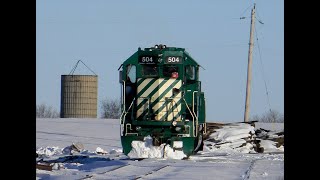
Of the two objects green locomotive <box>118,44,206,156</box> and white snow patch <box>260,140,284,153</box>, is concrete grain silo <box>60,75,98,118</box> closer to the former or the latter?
white snow patch <box>260,140,284,153</box>

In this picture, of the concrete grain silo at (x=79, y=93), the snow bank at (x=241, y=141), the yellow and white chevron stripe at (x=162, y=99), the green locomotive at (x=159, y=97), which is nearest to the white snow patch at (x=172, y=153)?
the green locomotive at (x=159, y=97)

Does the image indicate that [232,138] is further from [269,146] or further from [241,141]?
[269,146]

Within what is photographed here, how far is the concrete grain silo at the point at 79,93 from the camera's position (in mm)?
50719

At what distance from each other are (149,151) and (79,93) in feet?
108

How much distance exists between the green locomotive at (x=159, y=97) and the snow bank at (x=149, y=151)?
4.8 inches

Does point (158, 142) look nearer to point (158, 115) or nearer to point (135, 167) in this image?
point (158, 115)

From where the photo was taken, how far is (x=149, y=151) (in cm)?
1850

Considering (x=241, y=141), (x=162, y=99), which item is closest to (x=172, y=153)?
(x=162, y=99)

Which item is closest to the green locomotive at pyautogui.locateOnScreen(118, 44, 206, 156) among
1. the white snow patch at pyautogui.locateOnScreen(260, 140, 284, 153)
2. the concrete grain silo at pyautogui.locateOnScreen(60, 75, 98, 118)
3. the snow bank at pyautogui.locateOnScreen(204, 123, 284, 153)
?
the snow bank at pyautogui.locateOnScreen(204, 123, 284, 153)

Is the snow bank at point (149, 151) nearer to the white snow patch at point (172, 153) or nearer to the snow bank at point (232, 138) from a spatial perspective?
the white snow patch at point (172, 153)

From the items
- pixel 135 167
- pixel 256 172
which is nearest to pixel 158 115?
pixel 135 167
